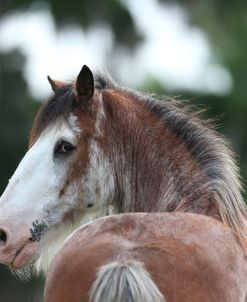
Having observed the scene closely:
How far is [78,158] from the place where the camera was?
7258mm

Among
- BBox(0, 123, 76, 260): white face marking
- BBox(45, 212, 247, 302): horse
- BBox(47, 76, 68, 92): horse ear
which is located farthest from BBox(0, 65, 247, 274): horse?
BBox(45, 212, 247, 302): horse

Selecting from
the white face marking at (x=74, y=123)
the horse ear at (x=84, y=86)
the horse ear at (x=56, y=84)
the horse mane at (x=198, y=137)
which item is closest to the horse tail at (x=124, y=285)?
the horse mane at (x=198, y=137)

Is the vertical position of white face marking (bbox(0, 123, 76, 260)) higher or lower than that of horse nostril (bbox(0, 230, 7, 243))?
higher

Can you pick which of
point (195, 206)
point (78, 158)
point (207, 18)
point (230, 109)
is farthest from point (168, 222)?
point (207, 18)

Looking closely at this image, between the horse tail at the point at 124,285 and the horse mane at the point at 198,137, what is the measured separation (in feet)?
4.06

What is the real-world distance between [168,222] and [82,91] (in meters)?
1.75

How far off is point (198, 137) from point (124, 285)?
2.02m

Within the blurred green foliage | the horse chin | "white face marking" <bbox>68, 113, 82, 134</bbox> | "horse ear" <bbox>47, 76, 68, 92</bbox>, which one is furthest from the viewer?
the blurred green foliage

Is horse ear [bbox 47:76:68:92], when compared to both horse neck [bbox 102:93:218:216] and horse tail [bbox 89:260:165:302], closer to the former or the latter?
horse neck [bbox 102:93:218:216]

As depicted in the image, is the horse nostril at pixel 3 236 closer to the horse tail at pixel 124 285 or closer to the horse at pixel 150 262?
the horse at pixel 150 262

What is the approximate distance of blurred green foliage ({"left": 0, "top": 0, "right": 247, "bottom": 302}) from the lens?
2538 centimetres

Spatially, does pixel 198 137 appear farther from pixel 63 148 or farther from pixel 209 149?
pixel 63 148

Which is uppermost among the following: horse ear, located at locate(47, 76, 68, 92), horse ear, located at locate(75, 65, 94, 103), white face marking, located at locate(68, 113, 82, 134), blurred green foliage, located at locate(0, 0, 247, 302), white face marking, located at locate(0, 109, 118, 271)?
horse ear, located at locate(75, 65, 94, 103)

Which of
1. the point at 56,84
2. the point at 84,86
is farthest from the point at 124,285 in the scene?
the point at 56,84
